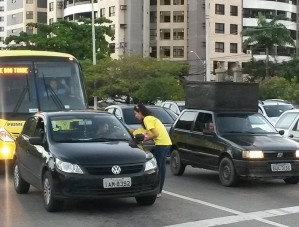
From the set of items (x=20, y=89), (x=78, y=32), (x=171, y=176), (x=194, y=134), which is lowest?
(x=171, y=176)

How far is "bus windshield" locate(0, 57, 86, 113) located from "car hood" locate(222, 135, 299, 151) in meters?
4.59

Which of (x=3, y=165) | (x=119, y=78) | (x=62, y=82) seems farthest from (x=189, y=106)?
(x=119, y=78)

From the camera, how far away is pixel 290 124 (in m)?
17.6

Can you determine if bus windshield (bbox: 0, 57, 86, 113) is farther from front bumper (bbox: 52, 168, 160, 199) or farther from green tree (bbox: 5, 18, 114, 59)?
green tree (bbox: 5, 18, 114, 59)

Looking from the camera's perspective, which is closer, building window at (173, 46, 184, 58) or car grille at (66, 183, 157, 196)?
Result: car grille at (66, 183, 157, 196)

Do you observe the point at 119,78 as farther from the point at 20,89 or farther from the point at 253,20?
the point at 253,20

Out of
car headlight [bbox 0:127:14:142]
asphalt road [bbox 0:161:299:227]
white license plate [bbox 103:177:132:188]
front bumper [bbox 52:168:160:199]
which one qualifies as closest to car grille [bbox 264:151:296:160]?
asphalt road [bbox 0:161:299:227]

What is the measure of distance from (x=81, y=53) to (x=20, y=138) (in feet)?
139

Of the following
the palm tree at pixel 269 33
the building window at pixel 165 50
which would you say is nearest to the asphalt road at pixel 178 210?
the palm tree at pixel 269 33

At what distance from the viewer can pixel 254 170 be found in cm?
1318

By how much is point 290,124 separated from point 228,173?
4543 millimetres

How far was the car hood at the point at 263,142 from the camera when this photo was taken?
13.4 metres

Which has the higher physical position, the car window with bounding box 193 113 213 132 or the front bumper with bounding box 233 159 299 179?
the car window with bounding box 193 113 213 132

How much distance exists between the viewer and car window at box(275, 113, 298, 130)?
1766 centimetres
